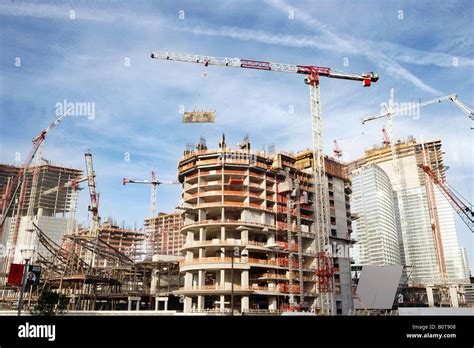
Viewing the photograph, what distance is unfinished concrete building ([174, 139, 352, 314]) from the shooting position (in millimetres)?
77562

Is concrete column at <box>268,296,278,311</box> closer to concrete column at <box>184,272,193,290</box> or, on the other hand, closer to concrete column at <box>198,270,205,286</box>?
concrete column at <box>198,270,205,286</box>

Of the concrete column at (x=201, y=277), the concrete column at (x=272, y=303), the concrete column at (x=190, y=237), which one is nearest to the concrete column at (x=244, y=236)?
the concrete column at (x=201, y=277)

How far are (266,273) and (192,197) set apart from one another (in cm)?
2223

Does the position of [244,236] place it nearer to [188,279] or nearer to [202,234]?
[202,234]

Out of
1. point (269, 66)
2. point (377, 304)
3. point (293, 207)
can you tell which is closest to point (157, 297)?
point (293, 207)

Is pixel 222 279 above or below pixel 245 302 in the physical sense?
above

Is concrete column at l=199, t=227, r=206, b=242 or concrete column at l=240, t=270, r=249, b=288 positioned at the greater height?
concrete column at l=199, t=227, r=206, b=242

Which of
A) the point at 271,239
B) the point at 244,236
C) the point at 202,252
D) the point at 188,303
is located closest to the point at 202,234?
the point at 202,252

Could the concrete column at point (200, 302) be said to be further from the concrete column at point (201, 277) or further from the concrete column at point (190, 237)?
the concrete column at point (190, 237)

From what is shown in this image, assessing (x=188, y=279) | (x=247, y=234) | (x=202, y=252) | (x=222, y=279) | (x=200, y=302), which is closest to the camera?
(x=222, y=279)

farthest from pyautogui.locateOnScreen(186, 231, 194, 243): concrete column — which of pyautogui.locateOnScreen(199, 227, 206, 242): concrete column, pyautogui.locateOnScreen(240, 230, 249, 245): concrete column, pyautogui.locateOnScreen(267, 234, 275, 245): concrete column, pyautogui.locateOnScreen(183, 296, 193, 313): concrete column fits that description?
pyautogui.locateOnScreen(267, 234, 275, 245): concrete column

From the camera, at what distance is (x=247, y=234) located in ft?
264
